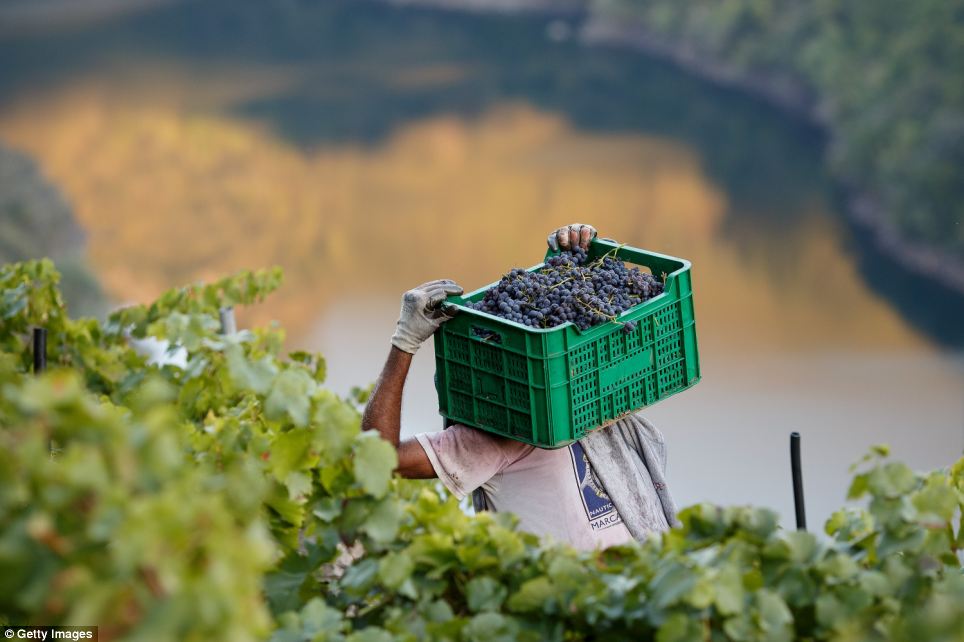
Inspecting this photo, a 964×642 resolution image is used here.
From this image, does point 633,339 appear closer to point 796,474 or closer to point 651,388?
point 651,388

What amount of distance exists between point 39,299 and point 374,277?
31.3 feet

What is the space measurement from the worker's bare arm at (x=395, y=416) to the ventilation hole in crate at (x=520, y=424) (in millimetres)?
178

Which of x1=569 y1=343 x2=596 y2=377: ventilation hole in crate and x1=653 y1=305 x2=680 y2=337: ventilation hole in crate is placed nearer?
x1=569 y1=343 x2=596 y2=377: ventilation hole in crate

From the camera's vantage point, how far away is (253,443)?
1992 mm

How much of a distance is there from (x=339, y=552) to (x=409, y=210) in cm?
1218

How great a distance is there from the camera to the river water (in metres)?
9.92

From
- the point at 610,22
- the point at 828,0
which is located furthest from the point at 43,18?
the point at 828,0

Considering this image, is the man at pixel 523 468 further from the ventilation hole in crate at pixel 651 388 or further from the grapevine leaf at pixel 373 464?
the grapevine leaf at pixel 373 464

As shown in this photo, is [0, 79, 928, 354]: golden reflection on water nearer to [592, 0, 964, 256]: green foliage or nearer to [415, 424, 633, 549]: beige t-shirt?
[592, 0, 964, 256]: green foliage

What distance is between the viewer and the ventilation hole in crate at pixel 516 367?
2.33 metres

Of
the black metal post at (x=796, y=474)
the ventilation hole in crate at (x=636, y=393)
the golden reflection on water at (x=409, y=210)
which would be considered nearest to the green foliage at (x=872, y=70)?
the golden reflection on water at (x=409, y=210)

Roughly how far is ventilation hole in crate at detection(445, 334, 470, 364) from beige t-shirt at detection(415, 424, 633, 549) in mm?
141

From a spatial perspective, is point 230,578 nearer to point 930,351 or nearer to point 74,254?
point 930,351

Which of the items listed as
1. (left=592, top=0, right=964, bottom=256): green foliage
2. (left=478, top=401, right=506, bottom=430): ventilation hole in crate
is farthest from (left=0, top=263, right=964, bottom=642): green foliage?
(left=592, top=0, right=964, bottom=256): green foliage
